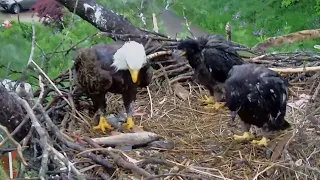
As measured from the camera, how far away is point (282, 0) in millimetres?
10312

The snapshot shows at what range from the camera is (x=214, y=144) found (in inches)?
154

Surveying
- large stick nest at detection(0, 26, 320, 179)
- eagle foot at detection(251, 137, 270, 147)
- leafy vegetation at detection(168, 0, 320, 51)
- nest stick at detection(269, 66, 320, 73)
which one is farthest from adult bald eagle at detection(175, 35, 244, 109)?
leafy vegetation at detection(168, 0, 320, 51)

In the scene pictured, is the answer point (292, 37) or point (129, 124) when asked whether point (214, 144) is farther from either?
point (292, 37)

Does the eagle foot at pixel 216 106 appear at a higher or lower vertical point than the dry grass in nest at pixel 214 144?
higher

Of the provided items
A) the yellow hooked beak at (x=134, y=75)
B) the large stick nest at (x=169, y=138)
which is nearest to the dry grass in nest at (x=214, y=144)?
the large stick nest at (x=169, y=138)

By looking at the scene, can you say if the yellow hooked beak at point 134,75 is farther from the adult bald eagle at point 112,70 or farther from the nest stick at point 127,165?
the nest stick at point 127,165

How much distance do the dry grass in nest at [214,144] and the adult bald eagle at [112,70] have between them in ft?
1.00

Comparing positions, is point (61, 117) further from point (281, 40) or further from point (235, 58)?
point (281, 40)

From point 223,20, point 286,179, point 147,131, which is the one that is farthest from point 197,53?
point 223,20

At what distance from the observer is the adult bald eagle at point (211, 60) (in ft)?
14.5

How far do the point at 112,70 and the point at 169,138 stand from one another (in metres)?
0.62

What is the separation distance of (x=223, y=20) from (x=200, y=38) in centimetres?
576

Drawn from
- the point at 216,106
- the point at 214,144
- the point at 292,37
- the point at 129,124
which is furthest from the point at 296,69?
the point at 129,124

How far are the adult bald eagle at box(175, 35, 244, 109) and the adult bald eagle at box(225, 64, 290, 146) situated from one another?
526mm
